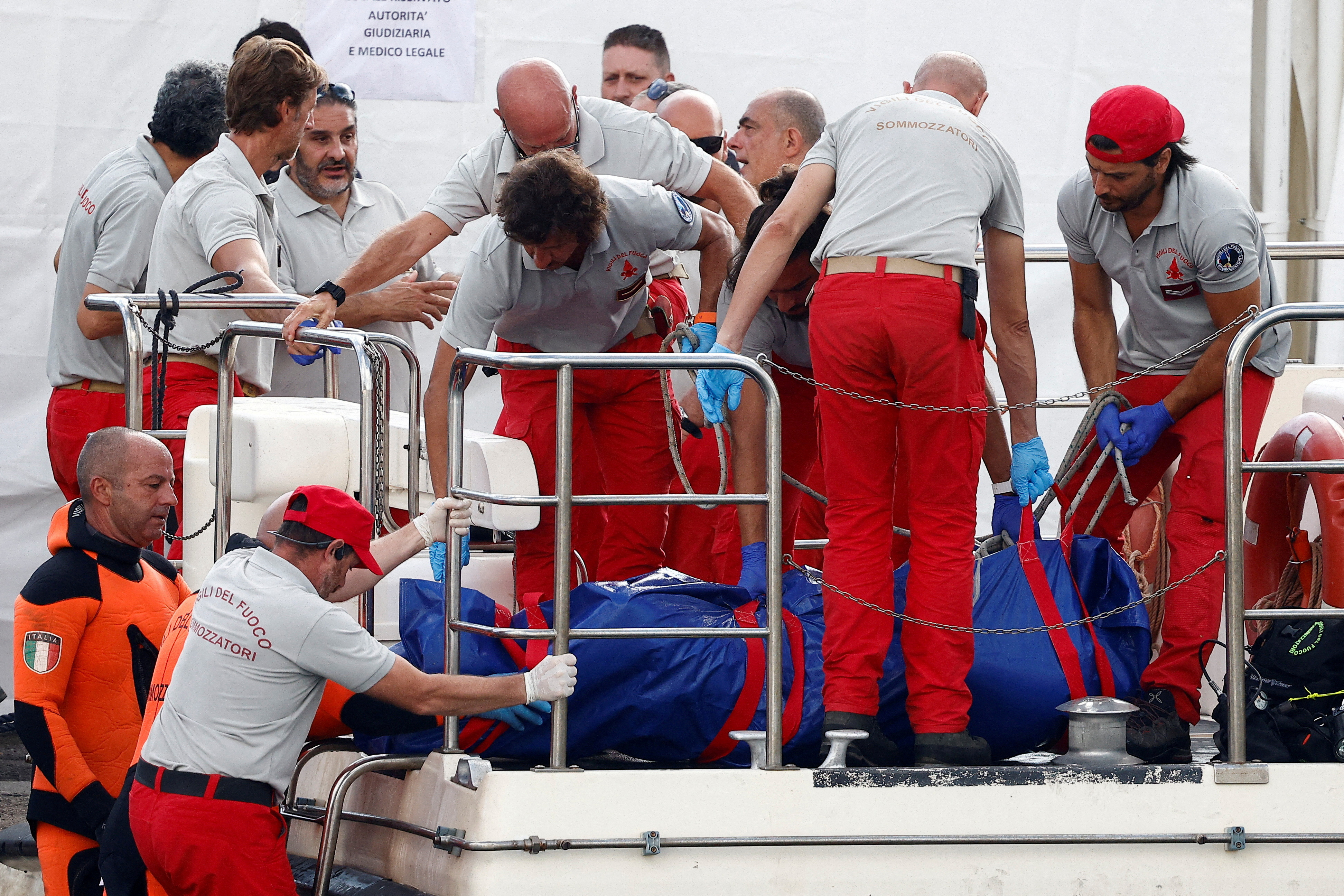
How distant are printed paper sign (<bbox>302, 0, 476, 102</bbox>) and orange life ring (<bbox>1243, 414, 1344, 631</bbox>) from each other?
373 cm

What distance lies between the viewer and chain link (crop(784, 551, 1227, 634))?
3.47m

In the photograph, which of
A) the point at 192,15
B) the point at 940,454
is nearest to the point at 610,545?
the point at 940,454

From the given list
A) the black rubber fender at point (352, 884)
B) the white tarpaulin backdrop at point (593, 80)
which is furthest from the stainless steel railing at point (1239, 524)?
the white tarpaulin backdrop at point (593, 80)

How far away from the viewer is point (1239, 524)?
3.38m

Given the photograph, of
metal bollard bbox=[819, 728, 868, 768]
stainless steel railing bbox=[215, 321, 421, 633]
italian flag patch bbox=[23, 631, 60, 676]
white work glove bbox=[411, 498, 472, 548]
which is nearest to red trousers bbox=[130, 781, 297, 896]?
italian flag patch bbox=[23, 631, 60, 676]

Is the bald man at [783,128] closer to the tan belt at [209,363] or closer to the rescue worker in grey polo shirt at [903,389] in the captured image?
the rescue worker in grey polo shirt at [903,389]

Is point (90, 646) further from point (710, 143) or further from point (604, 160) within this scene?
point (710, 143)

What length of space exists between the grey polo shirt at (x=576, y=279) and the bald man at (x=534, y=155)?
22 cm

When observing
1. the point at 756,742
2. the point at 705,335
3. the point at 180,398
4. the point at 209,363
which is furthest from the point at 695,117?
the point at 756,742

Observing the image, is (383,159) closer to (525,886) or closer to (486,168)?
(486,168)

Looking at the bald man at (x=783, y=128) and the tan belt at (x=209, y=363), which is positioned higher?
the bald man at (x=783, y=128)

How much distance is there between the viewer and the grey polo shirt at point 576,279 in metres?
4.27

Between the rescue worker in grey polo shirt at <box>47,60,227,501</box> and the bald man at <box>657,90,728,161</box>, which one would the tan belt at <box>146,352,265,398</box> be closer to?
the rescue worker in grey polo shirt at <box>47,60,227,501</box>

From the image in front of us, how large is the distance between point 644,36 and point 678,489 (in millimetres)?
2269
